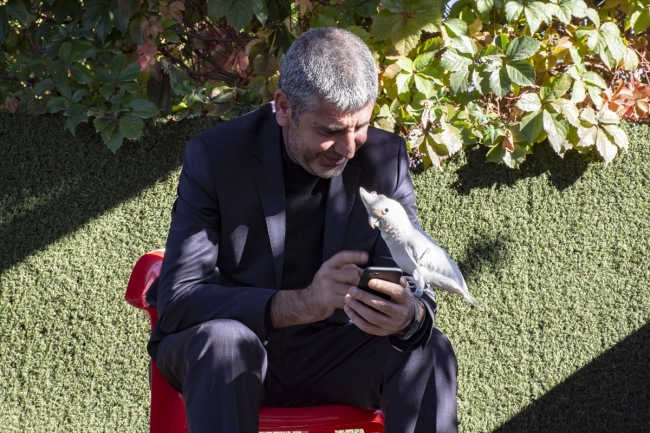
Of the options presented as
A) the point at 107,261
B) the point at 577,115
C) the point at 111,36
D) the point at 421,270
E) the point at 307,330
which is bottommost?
the point at 107,261

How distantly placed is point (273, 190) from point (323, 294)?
22.3 inches

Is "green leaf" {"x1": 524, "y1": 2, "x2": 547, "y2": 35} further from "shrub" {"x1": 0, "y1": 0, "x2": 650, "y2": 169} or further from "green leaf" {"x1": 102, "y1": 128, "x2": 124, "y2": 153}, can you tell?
"green leaf" {"x1": 102, "y1": 128, "x2": 124, "y2": 153}

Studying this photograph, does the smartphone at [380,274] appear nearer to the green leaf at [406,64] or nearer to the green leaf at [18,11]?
the green leaf at [406,64]

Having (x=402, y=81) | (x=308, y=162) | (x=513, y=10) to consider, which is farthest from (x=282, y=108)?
(x=513, y=10)

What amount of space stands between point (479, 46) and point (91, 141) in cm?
190

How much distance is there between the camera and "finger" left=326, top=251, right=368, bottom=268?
2.00m

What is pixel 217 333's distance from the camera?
2076mm

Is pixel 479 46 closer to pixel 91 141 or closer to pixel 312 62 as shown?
pixel 312 62

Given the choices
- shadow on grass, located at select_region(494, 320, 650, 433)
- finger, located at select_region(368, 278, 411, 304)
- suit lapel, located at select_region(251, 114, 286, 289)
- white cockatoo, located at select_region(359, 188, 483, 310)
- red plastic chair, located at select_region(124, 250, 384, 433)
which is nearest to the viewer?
white cockatoo, located at select_region(359, 188, 483, 310)

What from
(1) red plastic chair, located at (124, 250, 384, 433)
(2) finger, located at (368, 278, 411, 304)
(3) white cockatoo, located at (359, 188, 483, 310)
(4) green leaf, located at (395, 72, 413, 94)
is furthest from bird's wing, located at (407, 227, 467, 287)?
(4) green leaf, located at (395, 72, 413, 94)

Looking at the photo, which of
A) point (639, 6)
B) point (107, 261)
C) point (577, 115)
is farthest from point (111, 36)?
point (639, 6)

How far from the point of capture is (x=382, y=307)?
6.44ft

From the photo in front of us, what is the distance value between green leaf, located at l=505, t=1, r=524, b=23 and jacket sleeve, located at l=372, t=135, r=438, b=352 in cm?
116

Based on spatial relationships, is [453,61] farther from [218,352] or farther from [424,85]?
[218,352]
